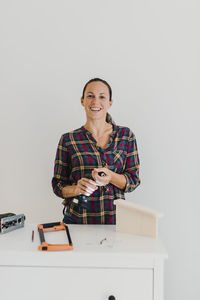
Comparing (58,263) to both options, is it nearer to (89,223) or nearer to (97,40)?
(89,223)

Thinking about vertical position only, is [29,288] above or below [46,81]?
below

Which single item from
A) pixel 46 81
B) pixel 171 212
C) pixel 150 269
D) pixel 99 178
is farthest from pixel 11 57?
pixel 150 269

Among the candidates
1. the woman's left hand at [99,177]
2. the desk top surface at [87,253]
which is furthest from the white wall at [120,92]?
the desk top surface at [87,253]

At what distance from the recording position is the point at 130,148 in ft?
5.18

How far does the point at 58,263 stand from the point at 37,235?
217 mm

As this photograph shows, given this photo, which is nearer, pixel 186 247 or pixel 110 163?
pixel 110 163

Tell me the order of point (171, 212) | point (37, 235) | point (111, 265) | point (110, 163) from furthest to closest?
point (171, 212)
point (110, 163)
point (37, 235)
point (111, 265)

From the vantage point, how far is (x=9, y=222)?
4.18 feet

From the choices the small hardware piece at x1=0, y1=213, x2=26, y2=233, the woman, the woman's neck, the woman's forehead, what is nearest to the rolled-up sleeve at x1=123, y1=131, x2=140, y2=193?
the woman

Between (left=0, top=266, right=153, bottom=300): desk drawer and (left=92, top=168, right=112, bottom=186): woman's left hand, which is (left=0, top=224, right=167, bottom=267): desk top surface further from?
(left=92, top=168, right=112, bottom=186): woman's left hand

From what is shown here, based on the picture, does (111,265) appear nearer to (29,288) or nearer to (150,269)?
(150,269)

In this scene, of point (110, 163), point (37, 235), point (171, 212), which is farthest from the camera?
point (171, 212)

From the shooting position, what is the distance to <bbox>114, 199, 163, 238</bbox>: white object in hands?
1203mm

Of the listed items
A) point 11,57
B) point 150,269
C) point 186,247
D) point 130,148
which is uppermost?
point 11,57
